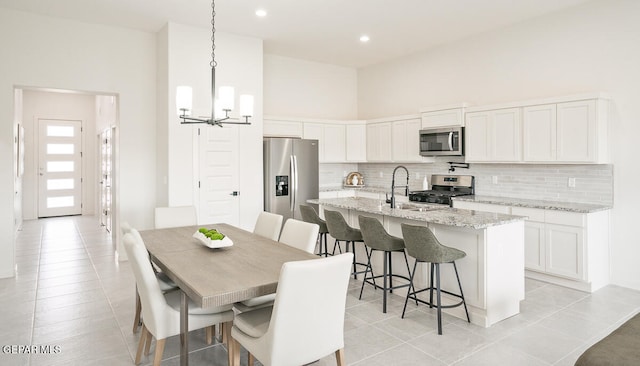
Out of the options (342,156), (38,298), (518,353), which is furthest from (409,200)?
(38,298)

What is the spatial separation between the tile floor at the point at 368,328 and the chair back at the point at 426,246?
607mm

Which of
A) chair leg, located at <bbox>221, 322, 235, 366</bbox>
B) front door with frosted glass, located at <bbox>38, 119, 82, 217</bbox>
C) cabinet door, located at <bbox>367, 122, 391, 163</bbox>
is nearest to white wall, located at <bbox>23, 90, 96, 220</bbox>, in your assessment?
front door with frosted glass, located at <bbox>38, 119, 82, 217</bbox>

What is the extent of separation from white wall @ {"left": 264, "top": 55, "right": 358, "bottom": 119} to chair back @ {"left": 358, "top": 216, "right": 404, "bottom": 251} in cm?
381

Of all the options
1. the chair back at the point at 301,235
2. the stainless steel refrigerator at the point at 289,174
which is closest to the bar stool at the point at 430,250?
the chair back at the point at 301,235

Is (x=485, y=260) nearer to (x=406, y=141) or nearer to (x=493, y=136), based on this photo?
(x=493, y=136)

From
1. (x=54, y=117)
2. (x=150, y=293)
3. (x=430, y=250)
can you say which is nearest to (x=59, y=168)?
(x=54, y=117)

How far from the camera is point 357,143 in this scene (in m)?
7.40

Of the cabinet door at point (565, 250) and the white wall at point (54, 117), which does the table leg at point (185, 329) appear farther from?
the white wall at point (54, 117)

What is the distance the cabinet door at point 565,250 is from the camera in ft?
13.9

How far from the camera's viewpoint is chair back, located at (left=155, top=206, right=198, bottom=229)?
417cm

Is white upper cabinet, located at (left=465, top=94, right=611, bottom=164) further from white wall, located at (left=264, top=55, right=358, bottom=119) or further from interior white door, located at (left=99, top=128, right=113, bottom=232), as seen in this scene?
interior white door, located at (left=99, top=128, right=113, bottom=232)

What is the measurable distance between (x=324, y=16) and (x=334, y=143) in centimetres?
259

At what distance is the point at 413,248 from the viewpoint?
11.1 ft

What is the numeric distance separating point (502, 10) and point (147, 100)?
15.9ft
